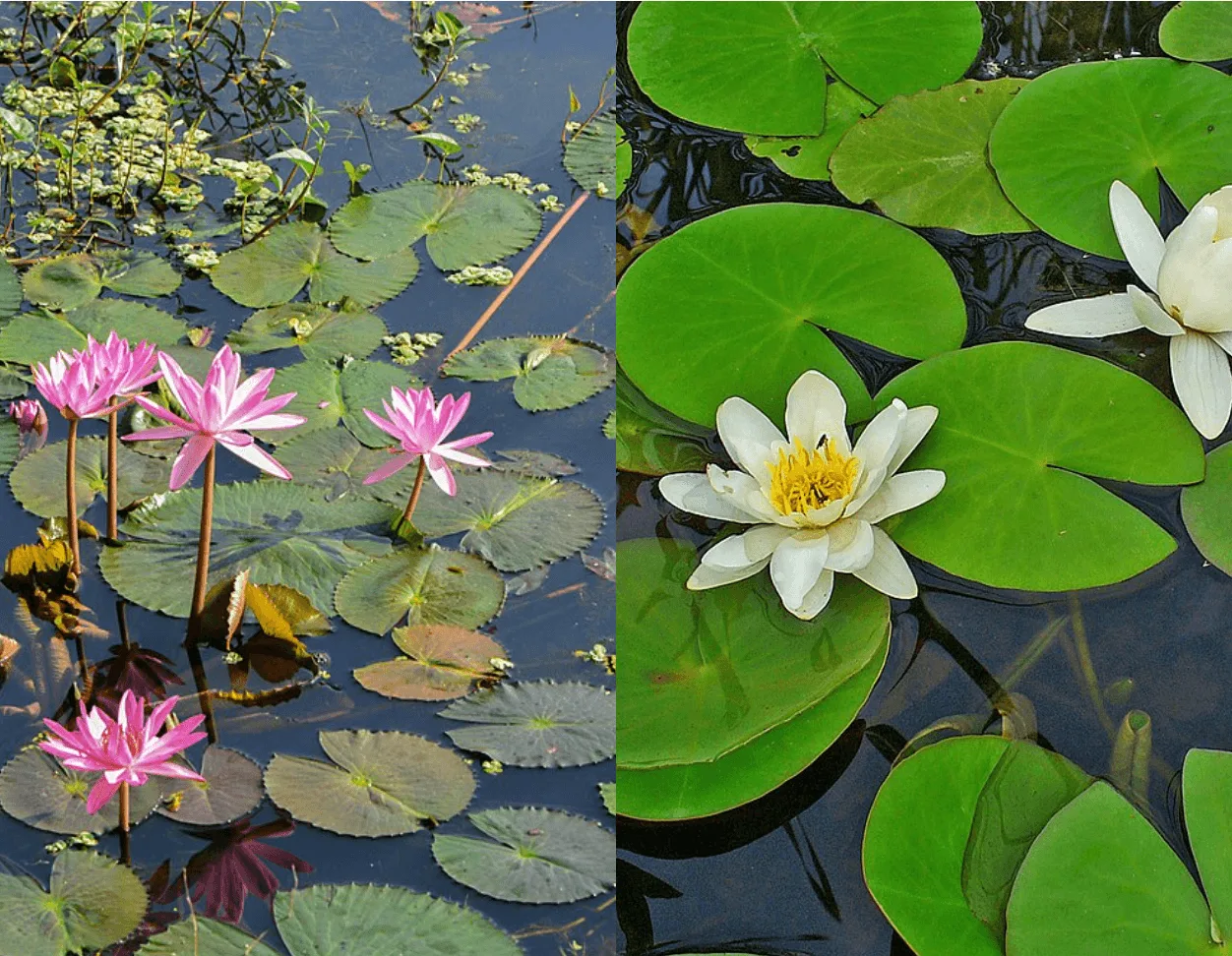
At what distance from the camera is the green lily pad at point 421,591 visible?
1372 mm

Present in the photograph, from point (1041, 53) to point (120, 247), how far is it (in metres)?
1.60

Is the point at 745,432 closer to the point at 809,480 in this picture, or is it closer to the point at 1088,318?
the point at 809,480

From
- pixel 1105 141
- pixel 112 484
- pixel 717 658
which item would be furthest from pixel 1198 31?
pixel 112 484

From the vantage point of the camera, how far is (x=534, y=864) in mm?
1151

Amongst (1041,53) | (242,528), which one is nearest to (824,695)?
(242,528)

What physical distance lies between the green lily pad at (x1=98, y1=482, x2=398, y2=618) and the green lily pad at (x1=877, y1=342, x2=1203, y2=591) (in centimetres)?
66

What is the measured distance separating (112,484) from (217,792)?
1.38 feet

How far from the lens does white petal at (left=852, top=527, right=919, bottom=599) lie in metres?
1.24

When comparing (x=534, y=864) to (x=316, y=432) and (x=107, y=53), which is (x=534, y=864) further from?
(x=107, y=53)

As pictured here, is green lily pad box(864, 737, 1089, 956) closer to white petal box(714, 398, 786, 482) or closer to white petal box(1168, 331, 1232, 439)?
white petal box(714, 398, 786, 482)

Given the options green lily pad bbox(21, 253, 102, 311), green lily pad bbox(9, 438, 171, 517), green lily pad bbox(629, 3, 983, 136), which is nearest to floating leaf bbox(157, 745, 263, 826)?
green lily pad bbox(9, 438, 171, 517)

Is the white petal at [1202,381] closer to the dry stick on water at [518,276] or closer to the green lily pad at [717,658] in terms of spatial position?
the green lily pad at [717,658]

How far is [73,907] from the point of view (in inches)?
42.7

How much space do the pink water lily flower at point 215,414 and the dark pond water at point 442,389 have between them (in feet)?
0.73
